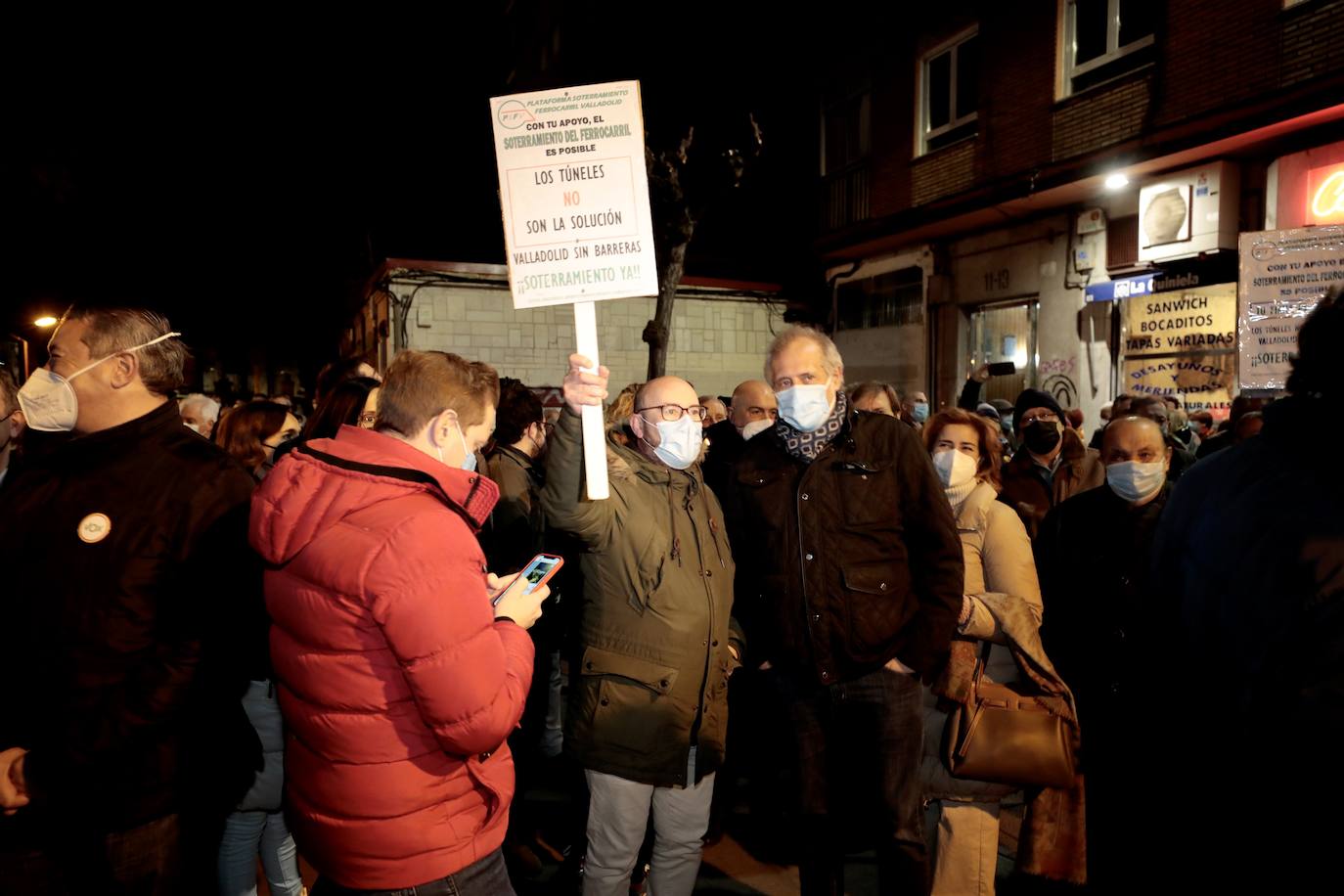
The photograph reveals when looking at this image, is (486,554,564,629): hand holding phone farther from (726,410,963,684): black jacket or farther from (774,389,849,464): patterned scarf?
(774,389,849,464): patterned scarf

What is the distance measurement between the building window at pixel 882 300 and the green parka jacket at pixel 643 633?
12.9 meters

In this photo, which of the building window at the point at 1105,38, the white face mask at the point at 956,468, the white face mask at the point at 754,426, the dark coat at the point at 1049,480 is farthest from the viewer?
the building window at the point at 1105,38

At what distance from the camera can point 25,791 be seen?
209 cm

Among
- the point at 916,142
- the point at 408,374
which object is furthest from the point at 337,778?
the point at 916,142

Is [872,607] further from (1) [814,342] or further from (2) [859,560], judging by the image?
(1) [814,342]

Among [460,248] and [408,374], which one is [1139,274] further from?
[460,248]

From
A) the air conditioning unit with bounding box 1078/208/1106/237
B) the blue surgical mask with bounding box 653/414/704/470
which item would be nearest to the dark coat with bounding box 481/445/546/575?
the blue surgical mask with bounding box 653/414/704/470

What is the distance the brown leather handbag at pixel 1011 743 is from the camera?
3.13 m

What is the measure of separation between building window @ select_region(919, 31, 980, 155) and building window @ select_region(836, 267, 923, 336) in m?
2.36

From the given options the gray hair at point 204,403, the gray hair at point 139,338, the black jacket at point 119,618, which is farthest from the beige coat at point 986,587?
the gray hair at point 204,403

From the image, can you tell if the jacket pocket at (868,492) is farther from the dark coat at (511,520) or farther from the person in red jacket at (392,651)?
the dark coat at (511,520)

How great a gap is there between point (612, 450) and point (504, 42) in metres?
32.8

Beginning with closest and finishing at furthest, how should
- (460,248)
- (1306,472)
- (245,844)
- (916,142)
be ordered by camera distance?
(1306,472) < (245,844) < (916,142) < (460,248)

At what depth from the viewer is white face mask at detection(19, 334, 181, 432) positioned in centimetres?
221
